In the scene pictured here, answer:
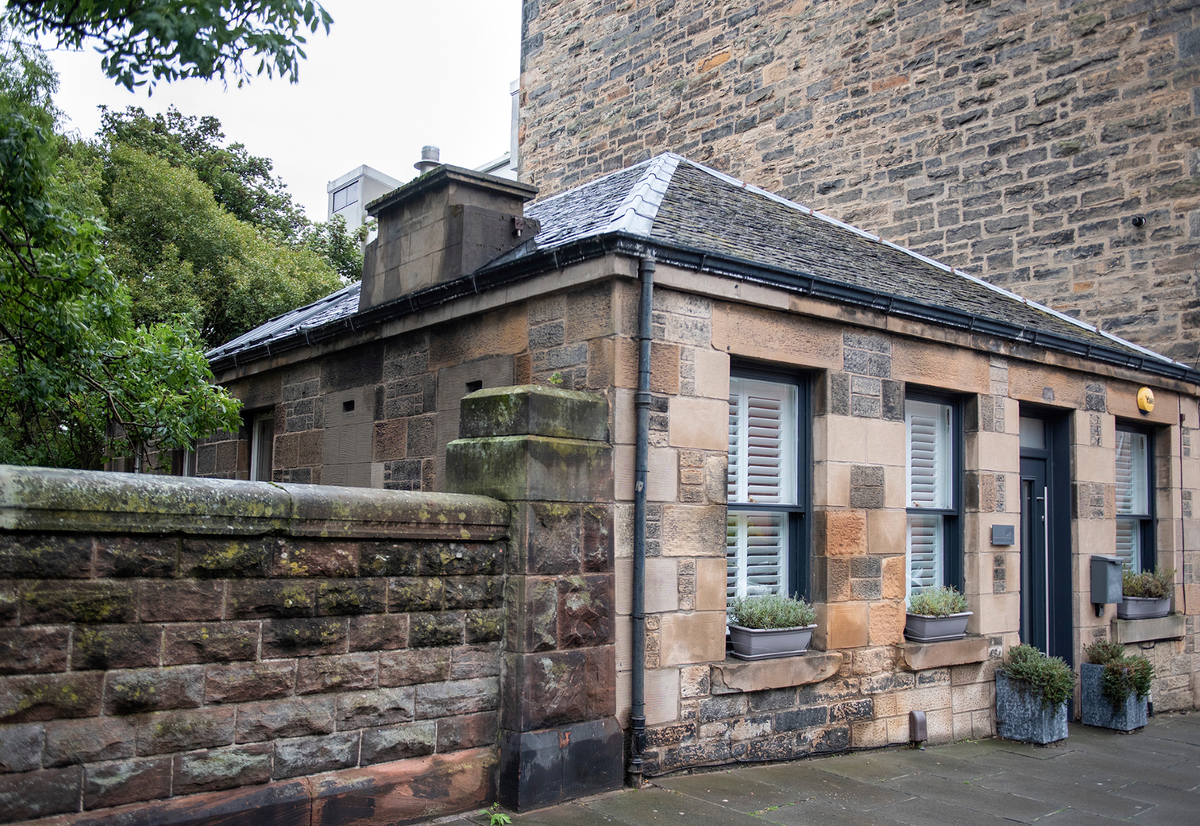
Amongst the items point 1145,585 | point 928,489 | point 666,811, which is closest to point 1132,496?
point 1145,585

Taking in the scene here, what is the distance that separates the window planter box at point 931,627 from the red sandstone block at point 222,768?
521cm

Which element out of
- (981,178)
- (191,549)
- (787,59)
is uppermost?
(787,59)

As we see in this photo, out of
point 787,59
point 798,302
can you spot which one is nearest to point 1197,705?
point 798,302

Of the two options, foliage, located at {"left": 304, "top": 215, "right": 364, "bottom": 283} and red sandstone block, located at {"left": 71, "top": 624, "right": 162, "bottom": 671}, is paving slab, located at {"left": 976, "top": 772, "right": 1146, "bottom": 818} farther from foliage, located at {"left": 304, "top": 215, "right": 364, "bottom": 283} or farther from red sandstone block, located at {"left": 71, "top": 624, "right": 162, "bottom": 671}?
foliage, located at {"left": 304, "top": 215, "right": 364, "bottom": 283}

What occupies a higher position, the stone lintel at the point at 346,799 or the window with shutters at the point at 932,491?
the window with shutters at the point at 932,491

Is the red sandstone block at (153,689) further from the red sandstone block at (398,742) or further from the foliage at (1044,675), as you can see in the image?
the foliage at (1044,675)

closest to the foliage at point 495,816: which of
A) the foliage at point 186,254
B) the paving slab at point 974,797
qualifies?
Result: the paving slab at point 974,797

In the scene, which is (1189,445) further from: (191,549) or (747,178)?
(191,549)

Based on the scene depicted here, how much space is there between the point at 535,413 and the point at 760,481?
2.29 m

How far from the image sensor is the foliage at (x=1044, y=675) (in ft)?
26.8

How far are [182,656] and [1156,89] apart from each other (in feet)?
39.4

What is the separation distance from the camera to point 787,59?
15.0m

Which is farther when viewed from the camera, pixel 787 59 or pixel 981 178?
pixel 787 59

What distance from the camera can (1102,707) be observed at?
915 centimetres
